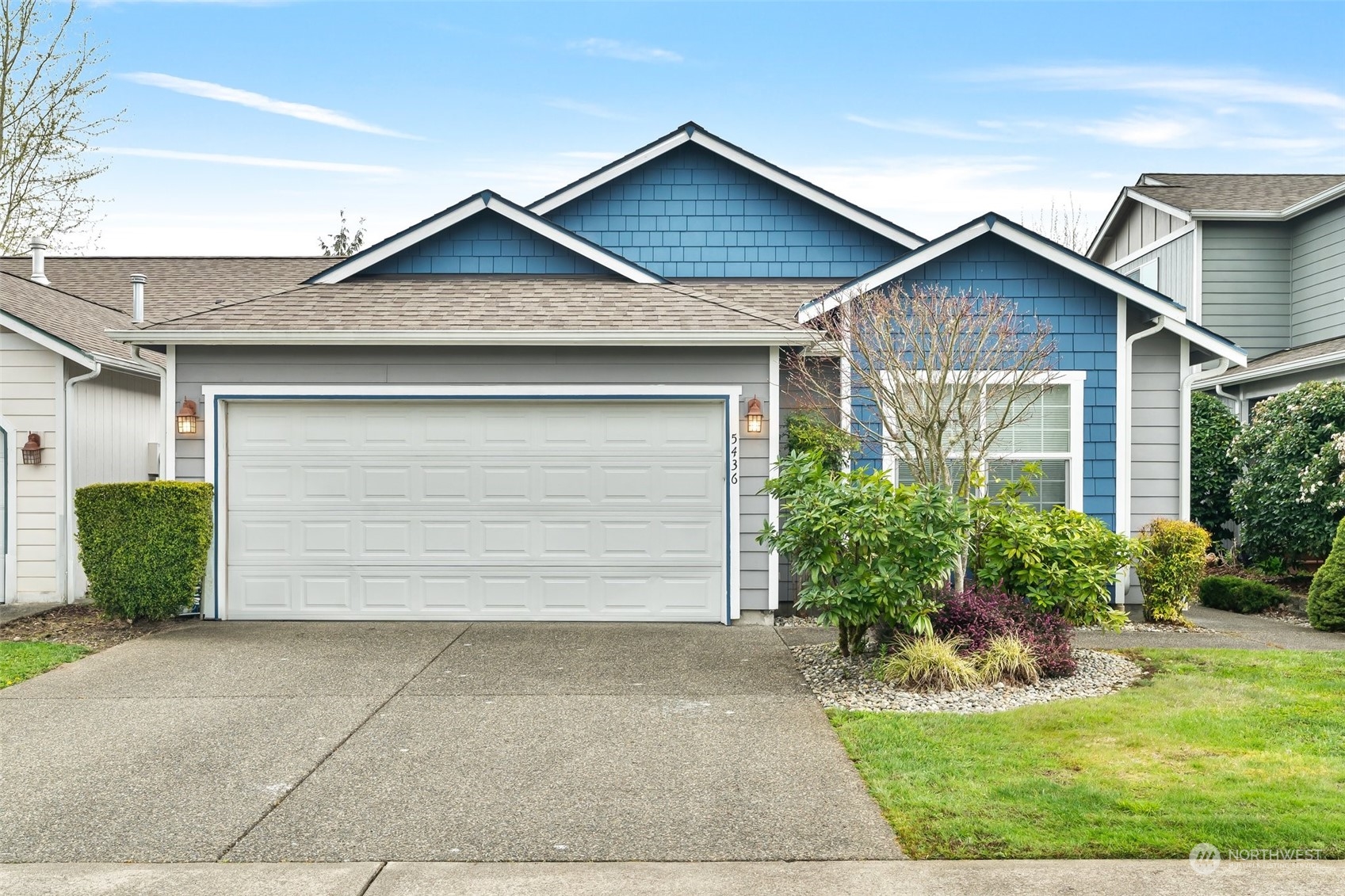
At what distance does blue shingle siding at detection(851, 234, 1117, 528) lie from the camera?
1070 cm

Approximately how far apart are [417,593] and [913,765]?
6091 mm

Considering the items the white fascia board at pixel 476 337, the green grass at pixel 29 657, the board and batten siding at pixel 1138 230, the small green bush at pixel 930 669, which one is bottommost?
the green grass at pixel 29 657

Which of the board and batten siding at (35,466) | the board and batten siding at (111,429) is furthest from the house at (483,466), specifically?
the board and batten siding at (35,466)

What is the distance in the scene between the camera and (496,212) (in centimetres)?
1174

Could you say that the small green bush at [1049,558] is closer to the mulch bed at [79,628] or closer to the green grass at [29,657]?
the green grass at [29,657]

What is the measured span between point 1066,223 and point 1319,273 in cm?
1568

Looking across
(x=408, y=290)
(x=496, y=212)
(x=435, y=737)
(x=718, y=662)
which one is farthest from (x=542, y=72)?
(x=435, y=737)

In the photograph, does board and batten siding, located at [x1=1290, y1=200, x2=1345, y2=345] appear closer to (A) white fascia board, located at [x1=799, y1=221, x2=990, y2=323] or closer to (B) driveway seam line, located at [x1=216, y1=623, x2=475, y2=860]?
(A) white fascia board, located at [x1=799, y1=221, x2=990, y2=323]

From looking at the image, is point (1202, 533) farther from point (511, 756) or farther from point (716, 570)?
point (511, 756)

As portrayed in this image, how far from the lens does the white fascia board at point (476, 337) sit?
9.71m

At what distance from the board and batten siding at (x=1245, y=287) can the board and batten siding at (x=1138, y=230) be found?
0.79 meters

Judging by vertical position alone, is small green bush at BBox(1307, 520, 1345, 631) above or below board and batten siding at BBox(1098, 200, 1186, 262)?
below

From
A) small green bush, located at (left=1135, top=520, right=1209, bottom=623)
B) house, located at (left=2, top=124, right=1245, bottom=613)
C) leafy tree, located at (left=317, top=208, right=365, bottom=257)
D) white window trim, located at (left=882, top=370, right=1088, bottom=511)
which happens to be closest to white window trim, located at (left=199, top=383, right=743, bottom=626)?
house, located at (left=2, top=124, right=1245, bottom=613)

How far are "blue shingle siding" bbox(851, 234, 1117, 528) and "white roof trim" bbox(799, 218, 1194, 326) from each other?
144 mm
